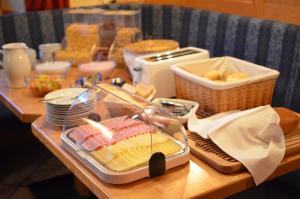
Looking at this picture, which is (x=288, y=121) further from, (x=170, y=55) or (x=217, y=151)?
(x=170, y=55)

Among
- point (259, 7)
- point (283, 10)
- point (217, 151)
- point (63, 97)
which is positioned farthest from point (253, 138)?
point (259, 7)

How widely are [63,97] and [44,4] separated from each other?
66.0 inches

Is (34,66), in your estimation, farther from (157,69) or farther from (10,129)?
(157,69)

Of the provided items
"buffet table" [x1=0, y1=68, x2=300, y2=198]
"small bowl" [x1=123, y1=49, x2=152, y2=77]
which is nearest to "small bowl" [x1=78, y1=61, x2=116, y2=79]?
"small bowl" [x1=123, y1=49, x2=152, y2=77]

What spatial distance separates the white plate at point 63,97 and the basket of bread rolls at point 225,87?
40 centimetres

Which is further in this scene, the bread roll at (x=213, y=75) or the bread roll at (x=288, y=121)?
the bread roll at (x=213, y=75)

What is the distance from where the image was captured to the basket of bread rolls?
142 cm

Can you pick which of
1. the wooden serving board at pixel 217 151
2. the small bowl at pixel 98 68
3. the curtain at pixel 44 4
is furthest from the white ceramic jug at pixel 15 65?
the curtain at pixel 44 4

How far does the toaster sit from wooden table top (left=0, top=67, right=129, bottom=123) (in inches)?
10.1

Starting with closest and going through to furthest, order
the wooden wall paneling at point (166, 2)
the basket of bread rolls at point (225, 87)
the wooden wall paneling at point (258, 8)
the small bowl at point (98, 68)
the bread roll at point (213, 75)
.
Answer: the basket of bread rolls at point (225, 87) → the bread roll at point (213, 75) → the small bowl at point (98, 68) → the wooden wall paneling at point (258, 8) → the wooden wall paneling at point (166, 2)

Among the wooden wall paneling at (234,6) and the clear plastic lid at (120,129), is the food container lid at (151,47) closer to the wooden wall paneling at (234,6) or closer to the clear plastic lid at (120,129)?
the clear plastic lid at (120,129)

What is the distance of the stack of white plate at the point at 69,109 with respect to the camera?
1.39m

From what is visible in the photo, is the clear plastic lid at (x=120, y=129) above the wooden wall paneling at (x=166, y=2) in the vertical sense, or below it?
below

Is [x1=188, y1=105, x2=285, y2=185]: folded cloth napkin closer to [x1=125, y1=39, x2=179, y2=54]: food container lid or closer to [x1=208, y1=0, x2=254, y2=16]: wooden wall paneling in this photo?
[x1=125, y1=39, x2=179, y2=54]: food container lid
